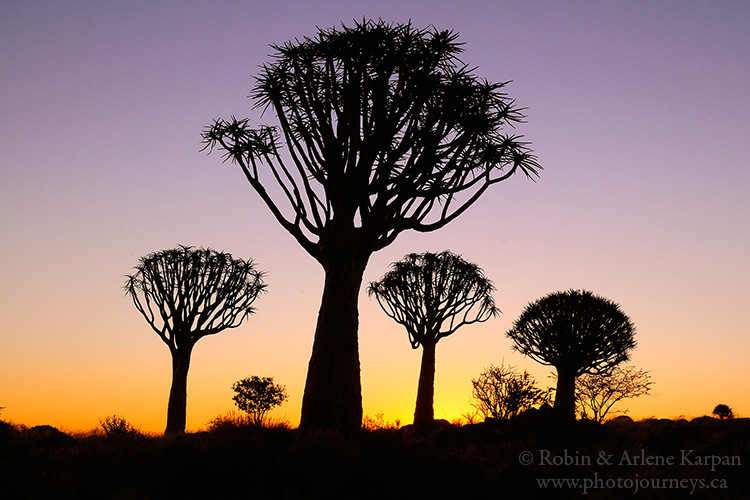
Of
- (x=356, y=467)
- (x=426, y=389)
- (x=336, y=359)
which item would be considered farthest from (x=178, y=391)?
(x=356, y=467)

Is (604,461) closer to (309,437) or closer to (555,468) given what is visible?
(555,468)

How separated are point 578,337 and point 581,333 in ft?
0.70

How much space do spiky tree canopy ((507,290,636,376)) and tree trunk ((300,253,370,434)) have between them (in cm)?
1565

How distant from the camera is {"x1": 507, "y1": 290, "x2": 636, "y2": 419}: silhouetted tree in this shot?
991 inches

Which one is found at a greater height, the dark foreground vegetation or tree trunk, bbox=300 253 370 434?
tree trunk, bbox=300 253 370 434

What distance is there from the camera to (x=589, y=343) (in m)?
25.1

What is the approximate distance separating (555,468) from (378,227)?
5780 millimetres

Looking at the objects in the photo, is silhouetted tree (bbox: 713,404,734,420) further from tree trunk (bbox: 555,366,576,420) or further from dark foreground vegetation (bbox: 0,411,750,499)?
dark foreground vegetation (bbox: 0,411,750,499)

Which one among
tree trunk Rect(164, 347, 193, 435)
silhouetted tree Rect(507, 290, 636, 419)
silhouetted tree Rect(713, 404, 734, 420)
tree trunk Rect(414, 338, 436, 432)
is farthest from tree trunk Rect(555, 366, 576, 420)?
tree trunk Rect(164, 347, 193, 435)

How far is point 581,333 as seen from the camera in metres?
25.2

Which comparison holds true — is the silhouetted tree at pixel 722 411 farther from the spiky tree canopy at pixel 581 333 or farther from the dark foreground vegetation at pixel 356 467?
A: the dark foreground vegetation at pixel 356 467

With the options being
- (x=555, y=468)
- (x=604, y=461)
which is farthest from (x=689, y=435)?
(x=555, y=468)

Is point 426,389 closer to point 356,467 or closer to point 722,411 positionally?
point 356,467

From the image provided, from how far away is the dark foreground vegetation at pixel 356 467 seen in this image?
8258 mm
